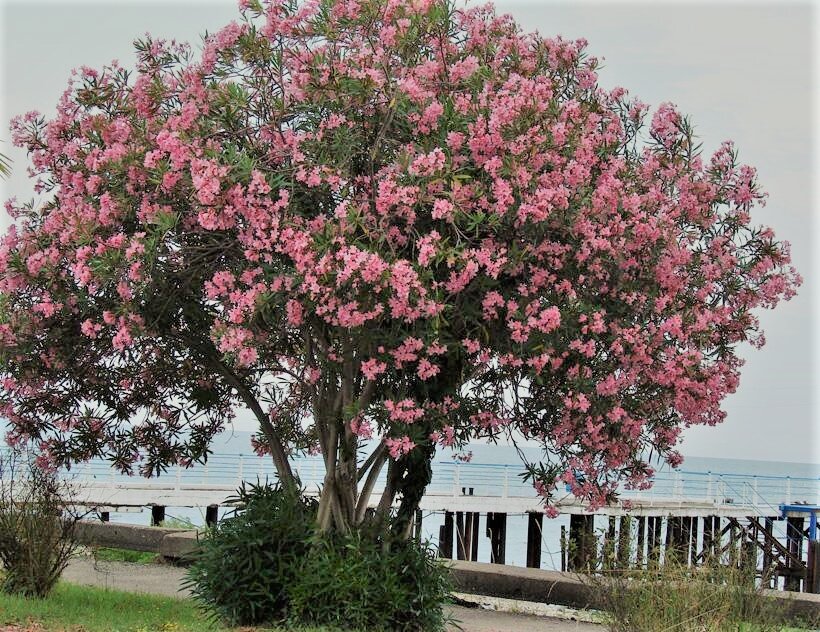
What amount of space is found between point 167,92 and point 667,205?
16.0ft

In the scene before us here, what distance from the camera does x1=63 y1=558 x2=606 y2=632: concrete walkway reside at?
11.6 meters

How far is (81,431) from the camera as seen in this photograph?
11.9m

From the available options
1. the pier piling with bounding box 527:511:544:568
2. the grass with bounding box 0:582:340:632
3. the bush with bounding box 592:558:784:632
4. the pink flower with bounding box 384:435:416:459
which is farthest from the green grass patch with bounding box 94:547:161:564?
the pier piling with bounding box 527:511:544:568

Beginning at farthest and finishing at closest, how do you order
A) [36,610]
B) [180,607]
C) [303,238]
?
[180,607], [36,610], [303,238]

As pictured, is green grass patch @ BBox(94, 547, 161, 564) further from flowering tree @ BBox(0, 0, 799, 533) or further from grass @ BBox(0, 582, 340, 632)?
flowering tree @ BBox(0, 0, 799, 533)

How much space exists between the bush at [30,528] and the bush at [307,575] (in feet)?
4.76

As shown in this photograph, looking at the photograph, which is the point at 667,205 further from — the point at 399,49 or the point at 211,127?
the point at 211,127

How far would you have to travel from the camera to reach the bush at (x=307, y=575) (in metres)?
9.58

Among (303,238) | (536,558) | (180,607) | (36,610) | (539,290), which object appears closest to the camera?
(303,238)

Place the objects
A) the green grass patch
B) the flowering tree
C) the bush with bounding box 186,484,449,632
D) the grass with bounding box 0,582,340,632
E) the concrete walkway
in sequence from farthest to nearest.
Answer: the green grass patch → the concrete walkway → the bush with bounding box 186,484,449,632 → the grass with bounding box 0,582,340,632 → the flowering tree

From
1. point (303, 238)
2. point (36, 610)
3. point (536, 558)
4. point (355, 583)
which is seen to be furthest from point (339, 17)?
point (536, 558)

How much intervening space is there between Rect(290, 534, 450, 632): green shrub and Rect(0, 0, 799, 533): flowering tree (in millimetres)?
410

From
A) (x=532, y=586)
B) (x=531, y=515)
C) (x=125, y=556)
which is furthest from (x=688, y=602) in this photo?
(x=531, y=515)

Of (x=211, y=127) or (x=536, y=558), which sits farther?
(x=536, y=558)
